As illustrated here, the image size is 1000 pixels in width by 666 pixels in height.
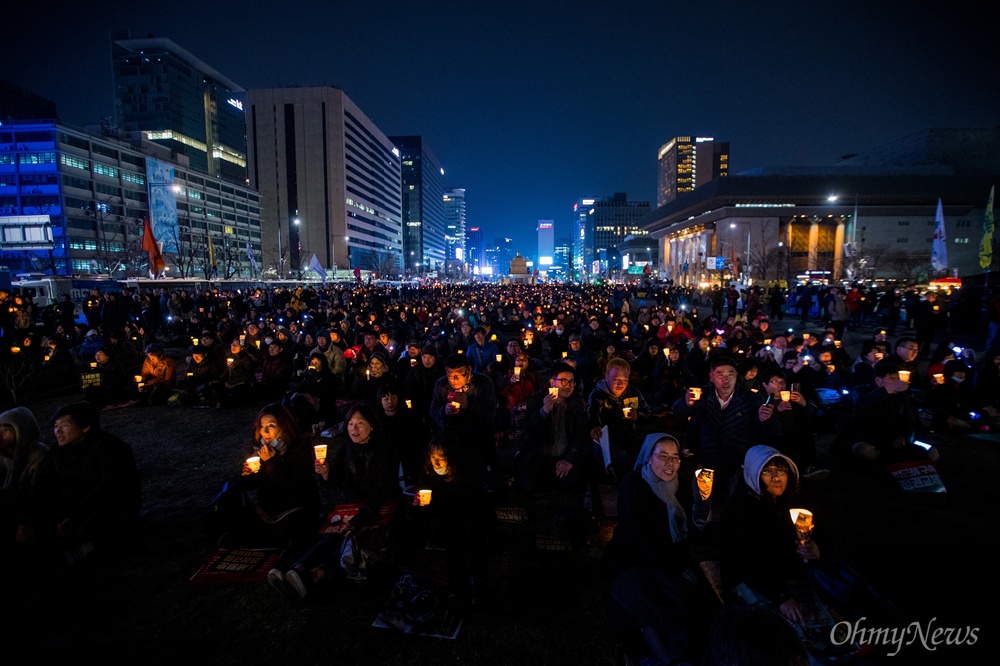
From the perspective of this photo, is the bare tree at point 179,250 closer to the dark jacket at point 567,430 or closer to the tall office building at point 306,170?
the tall office building at point 306,170

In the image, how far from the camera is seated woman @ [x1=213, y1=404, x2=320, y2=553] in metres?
4.30

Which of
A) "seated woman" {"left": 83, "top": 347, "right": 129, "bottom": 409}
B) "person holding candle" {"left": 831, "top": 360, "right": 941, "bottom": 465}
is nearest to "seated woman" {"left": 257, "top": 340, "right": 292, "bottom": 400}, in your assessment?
"seated woman" {"left": 83, "top": 347, "right": 129, "bottom": 409}

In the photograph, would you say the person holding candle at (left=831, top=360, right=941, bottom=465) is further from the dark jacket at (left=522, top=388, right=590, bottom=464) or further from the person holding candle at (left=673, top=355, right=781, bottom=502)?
the dark jacket at (left=522, top=388, right=590, bottom=464)

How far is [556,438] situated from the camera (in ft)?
18.4

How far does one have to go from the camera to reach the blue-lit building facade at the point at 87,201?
61.1 meters

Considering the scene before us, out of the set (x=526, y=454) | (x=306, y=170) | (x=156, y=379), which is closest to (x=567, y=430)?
(x=526, y=454)

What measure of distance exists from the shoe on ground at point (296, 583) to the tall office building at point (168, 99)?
→ 13132cm

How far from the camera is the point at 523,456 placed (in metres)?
5.80

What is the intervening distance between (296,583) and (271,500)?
0.92 metres

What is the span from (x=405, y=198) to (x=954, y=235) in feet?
500

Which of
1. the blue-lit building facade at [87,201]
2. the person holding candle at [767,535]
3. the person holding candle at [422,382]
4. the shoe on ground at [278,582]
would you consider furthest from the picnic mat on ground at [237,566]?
the blue-lit building facade at [87,201]

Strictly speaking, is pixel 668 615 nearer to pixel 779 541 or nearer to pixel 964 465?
pixel 779 541

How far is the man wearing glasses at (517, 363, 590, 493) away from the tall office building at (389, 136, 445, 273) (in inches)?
6489

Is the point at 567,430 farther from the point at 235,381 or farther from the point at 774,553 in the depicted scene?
the point at 235,381
